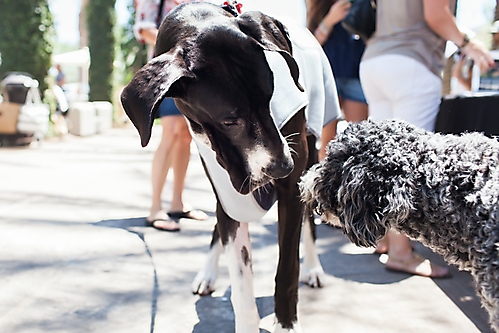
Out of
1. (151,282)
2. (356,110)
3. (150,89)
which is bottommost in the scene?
(151,282)

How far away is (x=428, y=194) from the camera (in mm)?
1324

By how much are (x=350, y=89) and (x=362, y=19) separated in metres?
0.73

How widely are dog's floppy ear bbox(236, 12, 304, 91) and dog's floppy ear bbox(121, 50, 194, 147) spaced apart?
344 millimetres

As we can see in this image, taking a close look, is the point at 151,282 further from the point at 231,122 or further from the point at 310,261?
the point at 231,122

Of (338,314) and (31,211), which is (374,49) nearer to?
(338,314)

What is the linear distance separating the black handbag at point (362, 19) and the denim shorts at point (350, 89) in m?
0.58

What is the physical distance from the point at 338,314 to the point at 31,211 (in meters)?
3.02

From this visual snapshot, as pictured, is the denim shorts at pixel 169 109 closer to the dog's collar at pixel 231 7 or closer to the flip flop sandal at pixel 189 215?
the flip flop sandal at pixel 189 215

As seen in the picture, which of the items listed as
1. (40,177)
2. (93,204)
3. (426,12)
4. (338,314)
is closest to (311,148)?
(338,314)

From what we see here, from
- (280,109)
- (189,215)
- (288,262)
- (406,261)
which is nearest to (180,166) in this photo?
(189,215)

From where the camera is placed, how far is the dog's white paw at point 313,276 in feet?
9.49

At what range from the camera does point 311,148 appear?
2.74m

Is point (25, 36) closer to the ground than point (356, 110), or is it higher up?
higher up

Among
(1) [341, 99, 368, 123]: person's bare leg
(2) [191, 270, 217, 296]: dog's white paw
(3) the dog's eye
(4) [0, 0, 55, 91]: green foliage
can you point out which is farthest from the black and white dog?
(4) [0, 0, 55, 91]: green foliage
